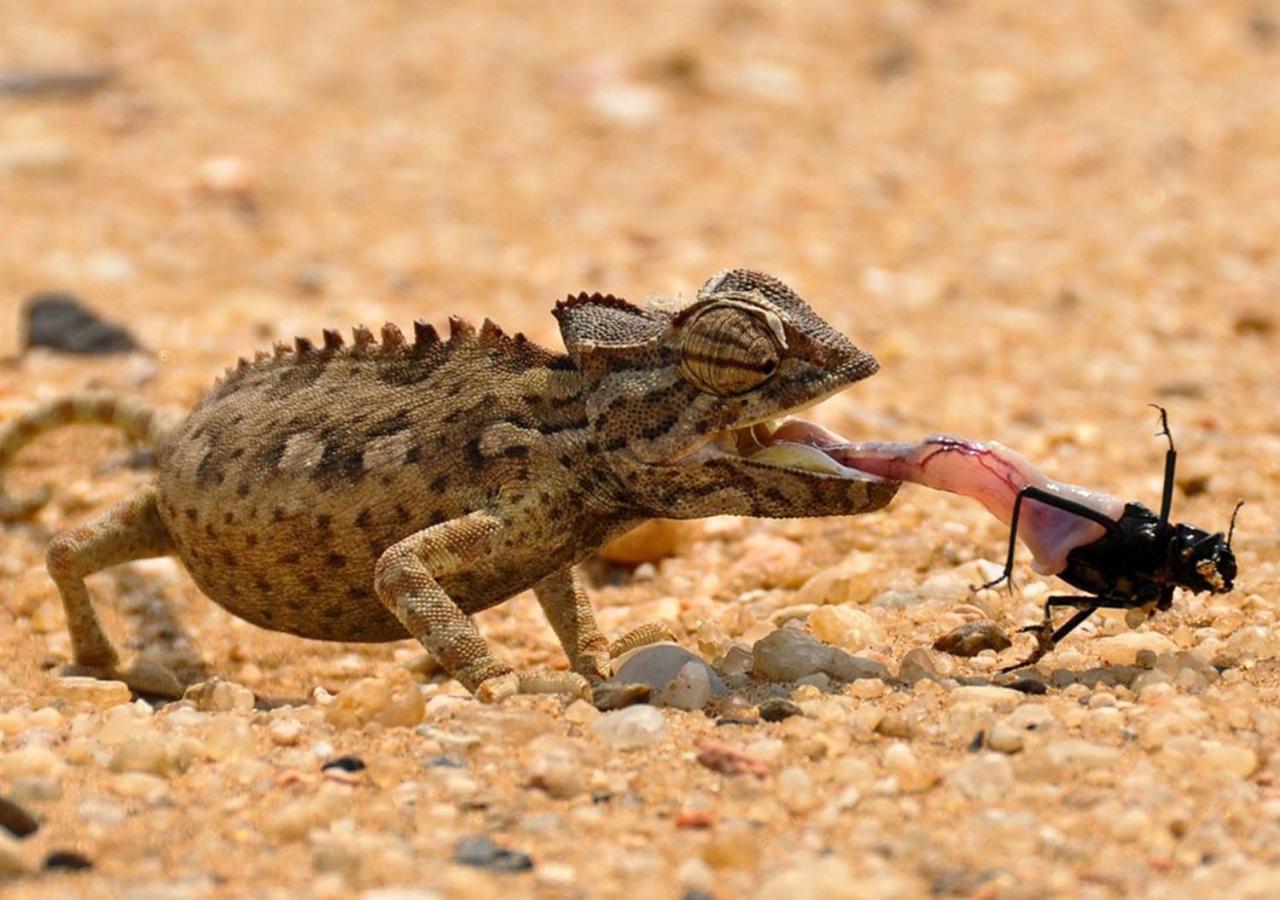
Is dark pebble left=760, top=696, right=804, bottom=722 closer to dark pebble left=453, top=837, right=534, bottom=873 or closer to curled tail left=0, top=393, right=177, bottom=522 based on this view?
dark pebble left=453, top=837, right=534, bottom=873

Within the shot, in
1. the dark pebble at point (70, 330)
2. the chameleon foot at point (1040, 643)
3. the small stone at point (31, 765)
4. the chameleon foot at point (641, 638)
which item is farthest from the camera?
the dark pebble at point (70, 330)

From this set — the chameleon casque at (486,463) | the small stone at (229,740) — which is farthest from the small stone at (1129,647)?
the small stone at (229,740)

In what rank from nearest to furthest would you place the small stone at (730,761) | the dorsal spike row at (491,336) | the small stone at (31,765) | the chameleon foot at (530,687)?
1. the small stone at (730,761)
2. the small stone at (31,765)
3. the chameleon foot at (530,687)
4. the dorsal spike row at (491,336)

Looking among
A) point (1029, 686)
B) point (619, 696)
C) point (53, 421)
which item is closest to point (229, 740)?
point (619, 696)

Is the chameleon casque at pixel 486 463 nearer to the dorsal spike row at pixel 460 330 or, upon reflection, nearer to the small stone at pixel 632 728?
the dorsal spike row at pixel 460 330

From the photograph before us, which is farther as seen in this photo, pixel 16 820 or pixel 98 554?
pixel 98 554

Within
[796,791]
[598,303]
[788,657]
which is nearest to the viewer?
[796,791]

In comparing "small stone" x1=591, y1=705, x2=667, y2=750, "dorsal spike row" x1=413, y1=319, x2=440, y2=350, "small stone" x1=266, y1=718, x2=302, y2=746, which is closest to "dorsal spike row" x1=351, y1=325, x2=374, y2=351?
"dorsal spike row" x1=413, y1=319, x2=440, y2=350

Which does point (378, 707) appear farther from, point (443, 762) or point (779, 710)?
point (779, 710)
